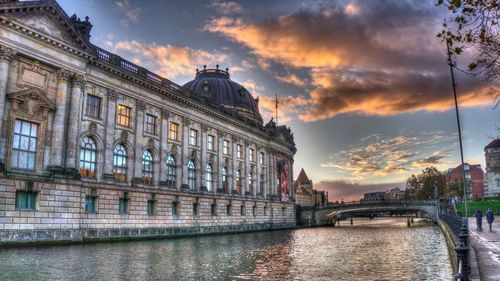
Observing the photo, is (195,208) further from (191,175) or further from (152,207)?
(152,207)

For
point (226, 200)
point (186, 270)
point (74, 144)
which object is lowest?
point (186, 270)

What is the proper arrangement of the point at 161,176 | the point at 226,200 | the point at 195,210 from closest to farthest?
the point at 161,176 → the point at 195,210 → the point at 226,200

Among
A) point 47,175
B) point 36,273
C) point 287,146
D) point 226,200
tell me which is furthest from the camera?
point 287,146

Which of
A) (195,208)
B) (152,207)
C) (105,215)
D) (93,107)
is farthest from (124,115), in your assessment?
(195,208)

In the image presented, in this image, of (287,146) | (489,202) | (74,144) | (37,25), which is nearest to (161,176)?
(74,144)

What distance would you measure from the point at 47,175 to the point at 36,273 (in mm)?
19312

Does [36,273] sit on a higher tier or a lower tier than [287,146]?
lower

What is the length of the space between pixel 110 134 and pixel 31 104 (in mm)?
8686

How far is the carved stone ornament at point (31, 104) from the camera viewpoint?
1268 inches

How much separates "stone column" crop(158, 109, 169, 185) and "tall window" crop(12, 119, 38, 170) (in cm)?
1531

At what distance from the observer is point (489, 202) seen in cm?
8969

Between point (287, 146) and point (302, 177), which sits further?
point (302, 177)

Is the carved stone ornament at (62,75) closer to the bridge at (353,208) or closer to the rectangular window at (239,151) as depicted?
the rectangular window at (239,151)

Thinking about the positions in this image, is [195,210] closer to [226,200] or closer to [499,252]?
[226,200]
